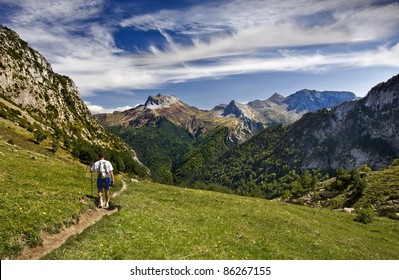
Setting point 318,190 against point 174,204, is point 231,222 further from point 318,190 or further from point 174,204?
point 318,190

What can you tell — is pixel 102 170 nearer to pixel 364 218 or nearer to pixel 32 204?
pixel 32 204

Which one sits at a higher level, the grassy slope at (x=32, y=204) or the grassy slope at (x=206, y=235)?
the grassy slope at (x=32, y=204)

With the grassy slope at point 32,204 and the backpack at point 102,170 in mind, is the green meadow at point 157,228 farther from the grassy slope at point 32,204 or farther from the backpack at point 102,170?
the backpack at point 102,170

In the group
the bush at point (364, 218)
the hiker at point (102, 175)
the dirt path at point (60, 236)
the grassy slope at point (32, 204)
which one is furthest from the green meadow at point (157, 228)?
the bush at point (364, 218)

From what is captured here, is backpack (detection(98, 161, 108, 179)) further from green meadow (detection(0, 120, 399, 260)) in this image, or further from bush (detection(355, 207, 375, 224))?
bush (detection(355, 207, 375, 224))

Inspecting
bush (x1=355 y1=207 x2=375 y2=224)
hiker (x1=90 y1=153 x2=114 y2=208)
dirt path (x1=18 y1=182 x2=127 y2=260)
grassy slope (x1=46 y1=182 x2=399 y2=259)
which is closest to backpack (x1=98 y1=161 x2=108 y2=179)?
hiker (x1=90 y1=153 x2=114 y2=208)

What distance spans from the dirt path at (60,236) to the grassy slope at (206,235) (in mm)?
756

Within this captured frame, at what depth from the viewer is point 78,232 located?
72.4ft

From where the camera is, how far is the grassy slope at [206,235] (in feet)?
66.3

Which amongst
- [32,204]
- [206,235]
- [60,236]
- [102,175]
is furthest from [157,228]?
[32,204]

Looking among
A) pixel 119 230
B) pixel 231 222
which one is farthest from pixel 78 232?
pixel 231 222

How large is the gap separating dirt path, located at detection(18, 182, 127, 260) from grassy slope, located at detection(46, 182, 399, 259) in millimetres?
756

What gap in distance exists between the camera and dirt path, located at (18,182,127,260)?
17.7 m
